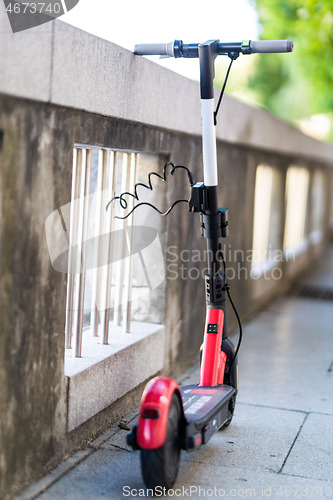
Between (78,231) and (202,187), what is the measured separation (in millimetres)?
759

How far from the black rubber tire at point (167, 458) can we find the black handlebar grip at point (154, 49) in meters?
1.88

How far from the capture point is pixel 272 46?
3961mm

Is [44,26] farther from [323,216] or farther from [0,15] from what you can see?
[323,216]

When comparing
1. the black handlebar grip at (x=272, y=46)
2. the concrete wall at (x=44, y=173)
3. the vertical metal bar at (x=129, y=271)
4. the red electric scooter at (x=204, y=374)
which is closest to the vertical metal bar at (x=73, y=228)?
the concrete wall at (x=44, y=173)

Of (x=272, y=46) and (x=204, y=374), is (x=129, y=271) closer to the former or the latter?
(x=204, y=374)

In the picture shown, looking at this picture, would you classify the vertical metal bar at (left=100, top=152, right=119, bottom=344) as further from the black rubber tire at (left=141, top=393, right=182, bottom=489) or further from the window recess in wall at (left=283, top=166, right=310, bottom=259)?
the window recess in wall at (left=283, top=166, right=310, bottom=259)

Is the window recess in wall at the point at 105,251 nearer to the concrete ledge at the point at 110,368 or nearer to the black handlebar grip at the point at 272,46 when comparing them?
the concrete ledge at the point at 110,368

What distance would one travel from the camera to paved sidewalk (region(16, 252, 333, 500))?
144 inches

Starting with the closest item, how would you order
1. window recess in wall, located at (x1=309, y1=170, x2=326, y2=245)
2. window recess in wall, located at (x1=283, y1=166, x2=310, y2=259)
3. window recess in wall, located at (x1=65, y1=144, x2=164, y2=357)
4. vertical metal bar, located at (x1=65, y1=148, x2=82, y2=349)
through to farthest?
1. vertical metal bar, located at (x1=65, y1=148, x2=82, y2=349)
2. window recess in wall, located at (x1=65, y1=144, x2=164, y2=357)
3. window recess in wall, located at (x1=283, y1=166, x2=310, y2=259)
4. window recess in wall, located at (x1=309, y1=170, x2=326, y2=245)

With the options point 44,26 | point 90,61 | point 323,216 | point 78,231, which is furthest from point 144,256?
point 323,216

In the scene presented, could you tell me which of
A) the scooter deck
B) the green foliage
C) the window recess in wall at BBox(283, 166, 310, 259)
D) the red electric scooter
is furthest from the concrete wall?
the green foliage

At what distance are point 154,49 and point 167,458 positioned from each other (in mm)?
2223

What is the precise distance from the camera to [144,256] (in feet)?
16.7

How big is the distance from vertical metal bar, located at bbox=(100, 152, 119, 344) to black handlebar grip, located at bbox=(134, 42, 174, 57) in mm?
625
